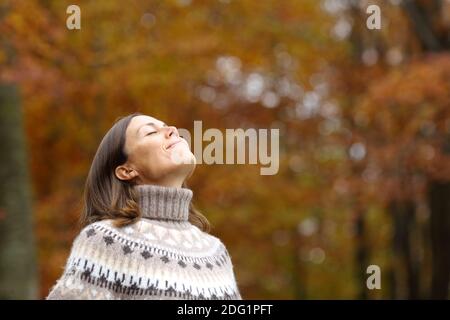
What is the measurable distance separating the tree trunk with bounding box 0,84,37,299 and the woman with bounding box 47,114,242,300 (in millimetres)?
4772

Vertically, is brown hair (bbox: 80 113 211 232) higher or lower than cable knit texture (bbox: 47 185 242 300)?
A: higher

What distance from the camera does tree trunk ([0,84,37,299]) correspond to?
23.7ft

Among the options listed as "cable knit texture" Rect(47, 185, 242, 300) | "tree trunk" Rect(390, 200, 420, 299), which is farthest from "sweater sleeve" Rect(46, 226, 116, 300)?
"tree trunk" Rect(390, 200, 420, 299)

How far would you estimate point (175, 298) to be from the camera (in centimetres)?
258

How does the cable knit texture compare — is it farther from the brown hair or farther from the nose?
the nose

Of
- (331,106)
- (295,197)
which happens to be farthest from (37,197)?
(331,106)

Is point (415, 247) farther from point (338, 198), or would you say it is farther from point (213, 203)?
point (213, 203)

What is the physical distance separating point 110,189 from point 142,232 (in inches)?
8.6

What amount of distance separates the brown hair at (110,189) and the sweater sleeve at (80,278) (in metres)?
0.13

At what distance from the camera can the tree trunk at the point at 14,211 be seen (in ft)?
23.7

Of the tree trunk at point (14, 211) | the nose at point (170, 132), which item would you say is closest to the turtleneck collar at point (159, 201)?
the nose at point (170, 132)

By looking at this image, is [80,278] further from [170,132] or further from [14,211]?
[14,211]

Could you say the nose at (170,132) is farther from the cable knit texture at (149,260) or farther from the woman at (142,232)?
the cable knit texture at (149,260)
